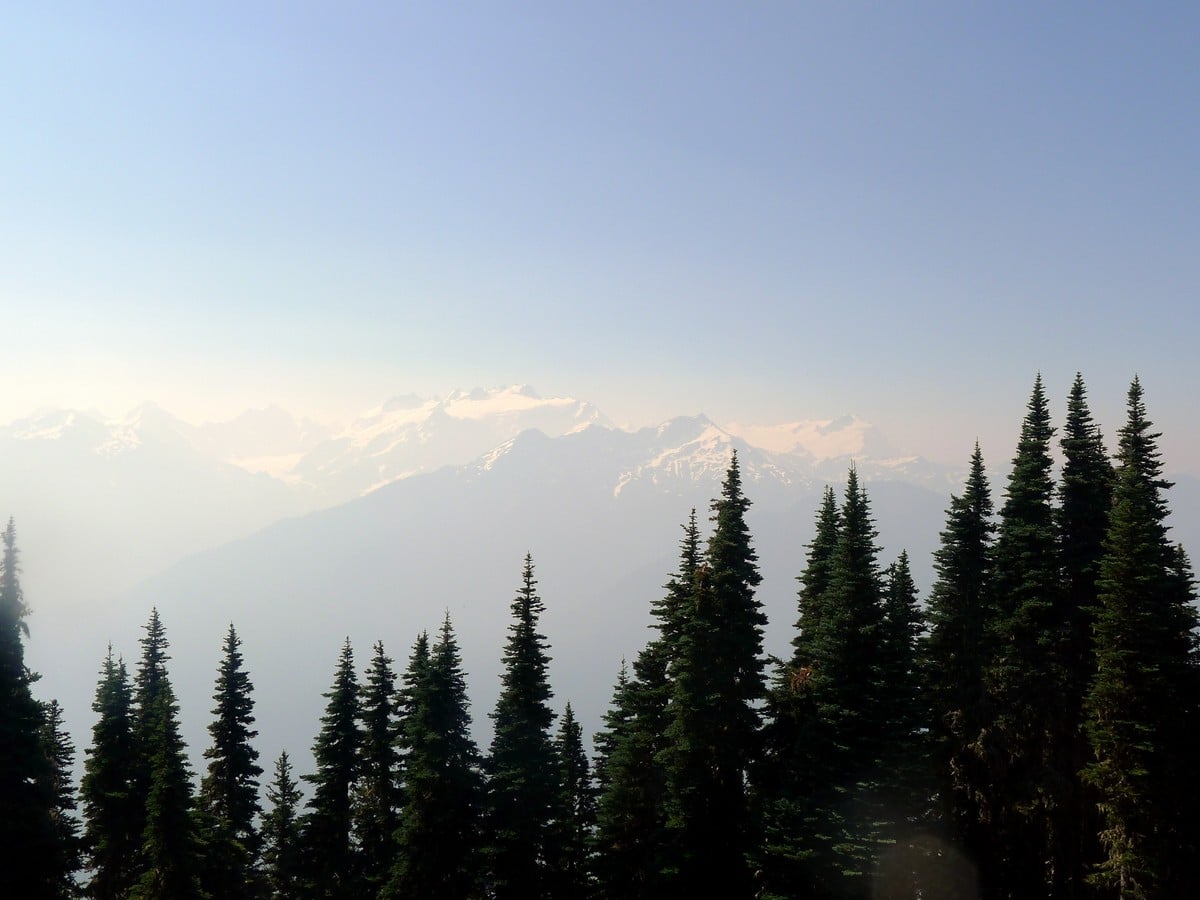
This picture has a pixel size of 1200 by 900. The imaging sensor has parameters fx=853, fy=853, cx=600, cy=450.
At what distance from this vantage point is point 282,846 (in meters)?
52.6

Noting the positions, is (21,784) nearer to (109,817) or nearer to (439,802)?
(109,817)

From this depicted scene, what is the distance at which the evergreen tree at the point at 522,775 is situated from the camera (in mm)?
44000

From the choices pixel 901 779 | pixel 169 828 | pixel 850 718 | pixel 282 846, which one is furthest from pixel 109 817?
pixel 901 779

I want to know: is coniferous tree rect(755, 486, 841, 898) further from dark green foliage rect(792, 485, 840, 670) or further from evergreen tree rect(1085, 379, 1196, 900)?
evergreen tree rect(1085, 379, 1196, 900)

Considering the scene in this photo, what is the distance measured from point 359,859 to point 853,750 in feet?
97.4

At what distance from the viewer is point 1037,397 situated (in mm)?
49344

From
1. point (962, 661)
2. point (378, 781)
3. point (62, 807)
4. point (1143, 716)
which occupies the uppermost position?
point (962, 661)

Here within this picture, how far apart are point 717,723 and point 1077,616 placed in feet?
65.2

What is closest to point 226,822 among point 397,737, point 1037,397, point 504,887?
point 397,737

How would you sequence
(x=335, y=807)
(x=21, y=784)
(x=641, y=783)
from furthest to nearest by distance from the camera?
(x=335, y=807), (x=641, y=783), (x=21, y=784)

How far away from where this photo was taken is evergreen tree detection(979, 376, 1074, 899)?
40.6 metres

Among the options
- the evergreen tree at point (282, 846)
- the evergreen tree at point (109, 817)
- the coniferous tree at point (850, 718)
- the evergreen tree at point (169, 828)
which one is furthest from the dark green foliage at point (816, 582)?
the evergreen tree at point (109, 817)

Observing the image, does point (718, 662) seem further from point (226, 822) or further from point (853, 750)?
point (226, 822)

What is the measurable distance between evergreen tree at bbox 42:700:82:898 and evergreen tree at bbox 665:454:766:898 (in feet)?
98.1
